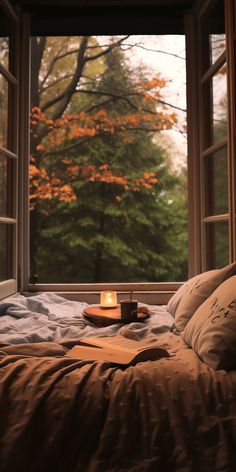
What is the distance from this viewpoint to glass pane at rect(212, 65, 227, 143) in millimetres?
2332

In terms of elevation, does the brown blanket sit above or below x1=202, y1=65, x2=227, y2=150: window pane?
below

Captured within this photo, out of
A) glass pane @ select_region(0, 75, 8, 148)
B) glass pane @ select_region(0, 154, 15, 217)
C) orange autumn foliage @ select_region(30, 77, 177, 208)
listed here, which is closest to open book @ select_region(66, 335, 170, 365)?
glass pane @ select_region(0, 154, 15, 217)

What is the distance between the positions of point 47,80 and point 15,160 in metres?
3.12

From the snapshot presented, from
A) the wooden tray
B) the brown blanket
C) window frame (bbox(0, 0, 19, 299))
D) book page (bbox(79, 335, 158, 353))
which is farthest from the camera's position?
window frame (bbox(0, 0, 19, 299))

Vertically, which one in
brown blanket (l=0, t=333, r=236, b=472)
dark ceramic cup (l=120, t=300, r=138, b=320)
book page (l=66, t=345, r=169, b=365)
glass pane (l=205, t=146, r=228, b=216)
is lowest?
brown blanket (l=0, t=333, r=236, b=472)

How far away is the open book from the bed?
5 centimetres

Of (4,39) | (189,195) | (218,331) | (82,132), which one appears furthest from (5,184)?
(82,132)

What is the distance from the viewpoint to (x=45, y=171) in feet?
18.0

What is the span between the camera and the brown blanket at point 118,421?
96cm

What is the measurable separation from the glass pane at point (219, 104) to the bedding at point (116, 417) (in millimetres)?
1603

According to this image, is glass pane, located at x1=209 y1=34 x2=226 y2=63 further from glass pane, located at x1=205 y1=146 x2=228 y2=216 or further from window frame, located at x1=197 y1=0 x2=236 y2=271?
glass pane, located at x1=205 y1=146 x2=228 y2=216

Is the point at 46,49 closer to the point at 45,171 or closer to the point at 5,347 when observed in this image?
the point at 45,171

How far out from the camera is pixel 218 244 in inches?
97.6

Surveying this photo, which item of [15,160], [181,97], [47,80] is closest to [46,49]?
[47,80]
